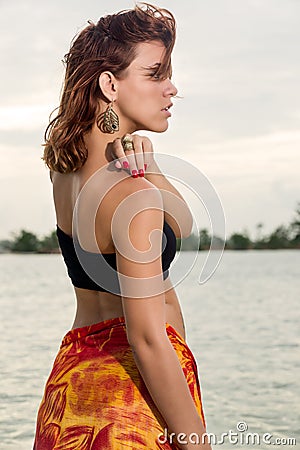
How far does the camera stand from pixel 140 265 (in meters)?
1.43

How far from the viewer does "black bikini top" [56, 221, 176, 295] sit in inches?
59.9

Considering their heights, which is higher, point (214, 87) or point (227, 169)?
point (214, 87)

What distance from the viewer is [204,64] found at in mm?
18406

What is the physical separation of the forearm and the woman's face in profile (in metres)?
0.41

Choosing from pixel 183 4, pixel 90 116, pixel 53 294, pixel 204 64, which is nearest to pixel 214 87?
pixel 204 64

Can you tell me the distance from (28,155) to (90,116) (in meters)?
15.4

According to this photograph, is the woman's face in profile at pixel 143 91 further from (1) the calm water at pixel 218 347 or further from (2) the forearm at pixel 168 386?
(1) the calm water at pixel 218 347

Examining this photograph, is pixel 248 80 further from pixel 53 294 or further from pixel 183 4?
pixel 53 294

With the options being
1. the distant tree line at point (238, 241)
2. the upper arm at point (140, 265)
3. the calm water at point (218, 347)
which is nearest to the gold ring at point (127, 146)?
the upper arm at point (140, 265)

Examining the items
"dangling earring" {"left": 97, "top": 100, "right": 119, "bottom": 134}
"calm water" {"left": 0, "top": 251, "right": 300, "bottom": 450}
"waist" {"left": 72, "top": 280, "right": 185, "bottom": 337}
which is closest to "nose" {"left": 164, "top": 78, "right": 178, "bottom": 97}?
"dangling earring" {"left": 97, "top": 100, "right": 119, "bottom": 134}

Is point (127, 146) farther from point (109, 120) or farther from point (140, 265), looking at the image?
point (140, 265)

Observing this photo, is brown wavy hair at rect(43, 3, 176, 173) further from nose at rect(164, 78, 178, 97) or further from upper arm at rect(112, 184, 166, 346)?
upper arm at rect(112, 184, 166, 346)

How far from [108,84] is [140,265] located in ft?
1.16

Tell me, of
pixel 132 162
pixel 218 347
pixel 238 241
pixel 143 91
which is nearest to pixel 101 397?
pixel 132 162
